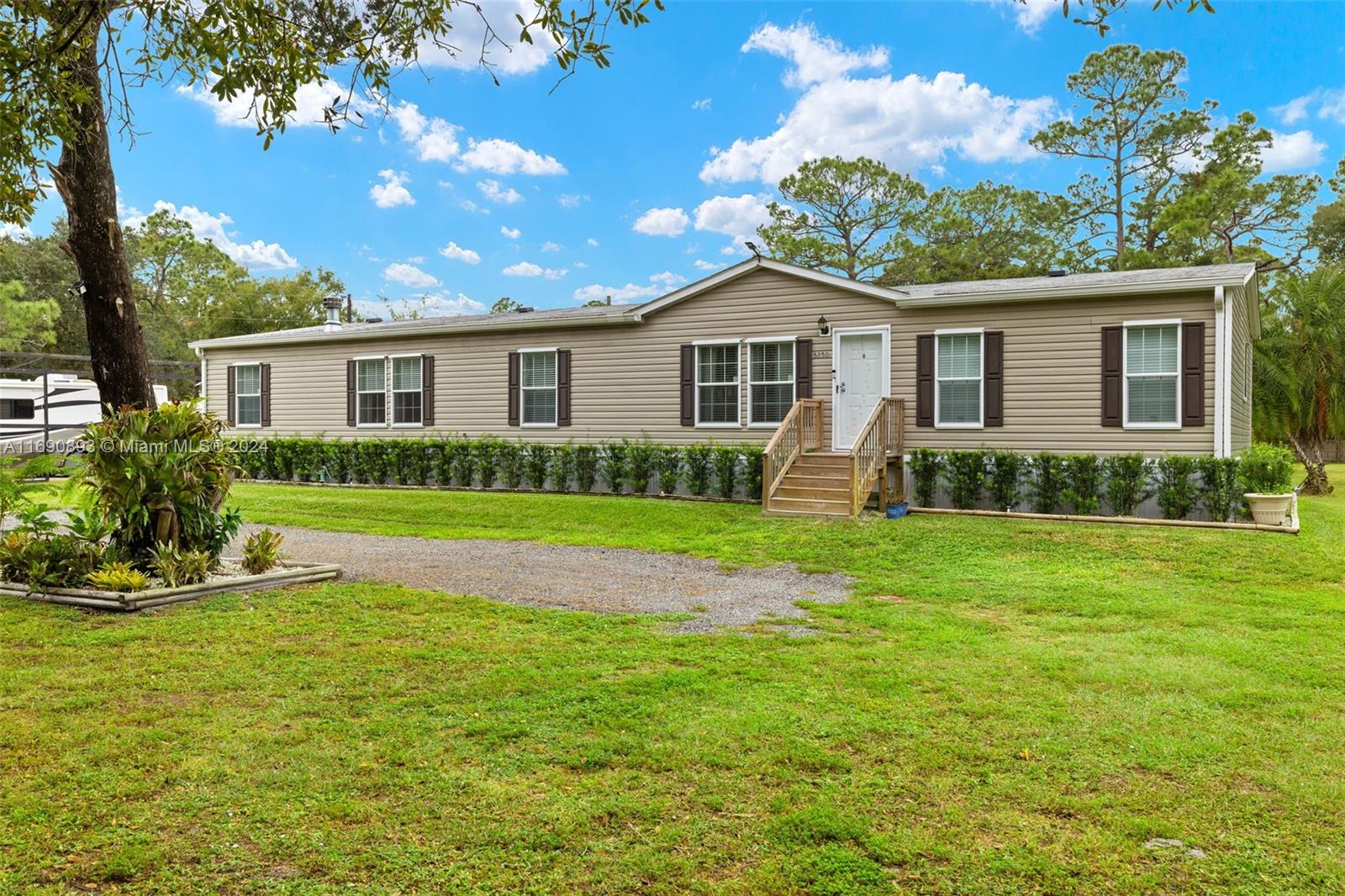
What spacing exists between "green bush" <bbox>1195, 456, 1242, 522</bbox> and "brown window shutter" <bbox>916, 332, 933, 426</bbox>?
11.3 feet

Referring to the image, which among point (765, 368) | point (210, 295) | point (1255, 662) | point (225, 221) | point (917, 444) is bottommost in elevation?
point (1255, 662)

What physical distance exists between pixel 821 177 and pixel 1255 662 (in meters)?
25.4

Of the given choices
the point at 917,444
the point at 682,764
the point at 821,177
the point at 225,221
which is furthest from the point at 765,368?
the point at 225,221

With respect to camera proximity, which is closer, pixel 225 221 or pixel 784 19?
pixel 784 19

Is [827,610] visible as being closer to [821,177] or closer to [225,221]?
[821,177]

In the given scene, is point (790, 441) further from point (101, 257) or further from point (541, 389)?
point (101, 257)

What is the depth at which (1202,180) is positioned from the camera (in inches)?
983

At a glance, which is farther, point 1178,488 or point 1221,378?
point 1221,378

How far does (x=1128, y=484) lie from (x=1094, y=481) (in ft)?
1.31

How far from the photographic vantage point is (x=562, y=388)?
15.0m

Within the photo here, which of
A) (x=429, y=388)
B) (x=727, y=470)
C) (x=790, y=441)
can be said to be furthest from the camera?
(x=429, y=388)

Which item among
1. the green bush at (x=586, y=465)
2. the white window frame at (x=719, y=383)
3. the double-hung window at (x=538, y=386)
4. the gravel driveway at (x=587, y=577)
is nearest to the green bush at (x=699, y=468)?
the white window frame at (x=719, y=383)

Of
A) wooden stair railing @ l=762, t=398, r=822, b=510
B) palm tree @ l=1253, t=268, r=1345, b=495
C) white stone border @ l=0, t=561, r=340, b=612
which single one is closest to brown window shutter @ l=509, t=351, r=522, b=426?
wooden stair railing @ l=762, t=398, r=822, b=510

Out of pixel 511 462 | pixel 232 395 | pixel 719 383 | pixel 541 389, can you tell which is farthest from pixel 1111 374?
pixel 232 395
